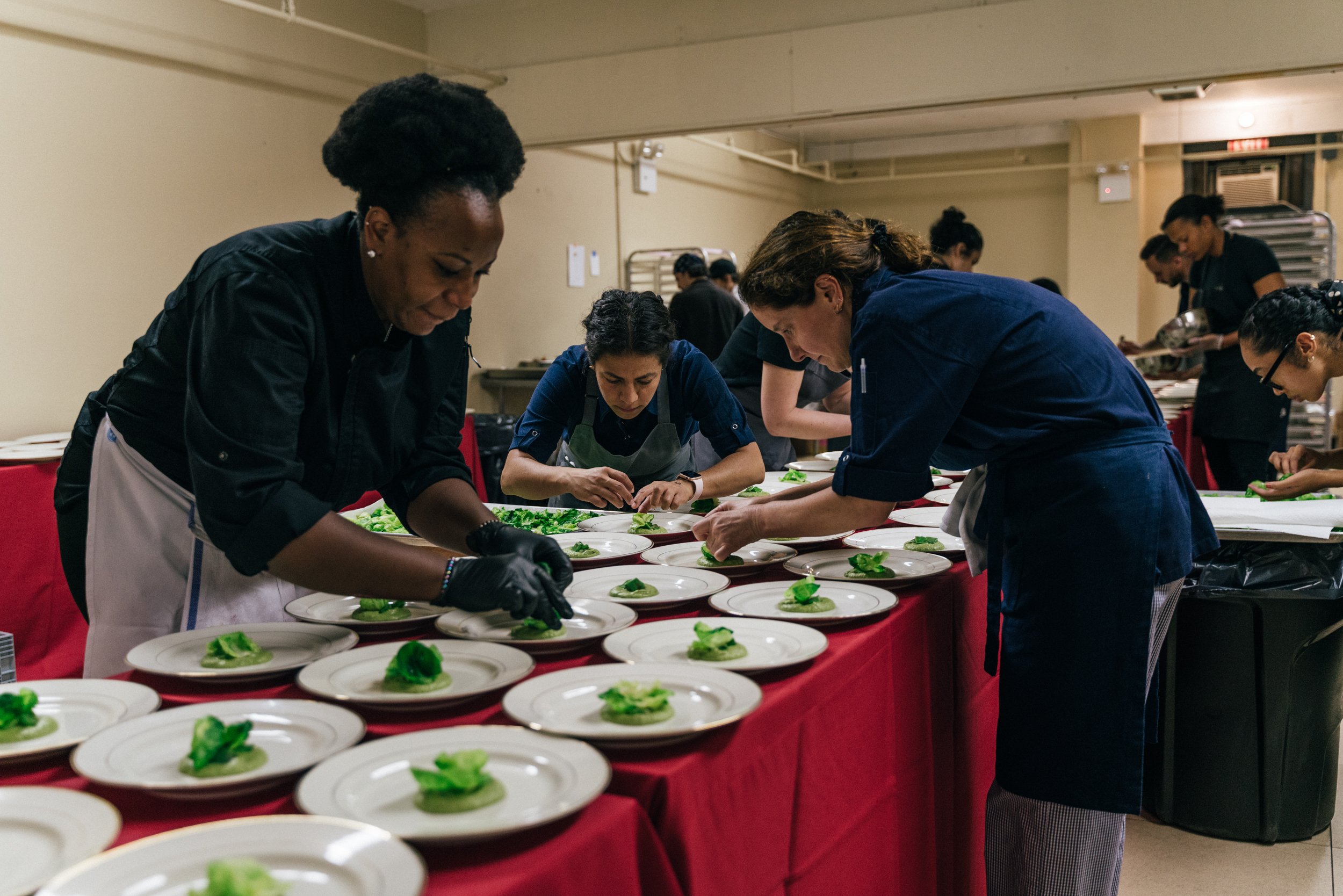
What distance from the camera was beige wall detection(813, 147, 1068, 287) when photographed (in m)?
10.3

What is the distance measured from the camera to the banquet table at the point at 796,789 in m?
0.92

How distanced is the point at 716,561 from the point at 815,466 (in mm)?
1507

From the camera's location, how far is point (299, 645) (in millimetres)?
1411

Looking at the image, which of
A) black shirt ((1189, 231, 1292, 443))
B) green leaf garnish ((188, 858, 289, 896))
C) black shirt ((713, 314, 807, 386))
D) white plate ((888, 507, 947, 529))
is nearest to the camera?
green leaf garnish ((188, 858, 289, 896))

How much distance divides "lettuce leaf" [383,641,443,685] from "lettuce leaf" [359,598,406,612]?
37cm

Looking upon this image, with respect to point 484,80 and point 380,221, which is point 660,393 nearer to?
point 380,221

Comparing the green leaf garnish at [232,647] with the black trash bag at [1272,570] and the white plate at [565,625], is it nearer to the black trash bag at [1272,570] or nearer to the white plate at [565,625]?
the white plate at [565,625]

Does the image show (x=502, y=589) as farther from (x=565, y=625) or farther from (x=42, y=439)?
(x=42, y=439)

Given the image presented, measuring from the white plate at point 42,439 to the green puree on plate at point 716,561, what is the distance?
8.56 ft

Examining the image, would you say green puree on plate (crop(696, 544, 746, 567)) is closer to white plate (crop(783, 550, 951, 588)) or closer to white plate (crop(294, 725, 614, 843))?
white plate (crop(783, 550, 951, 588))

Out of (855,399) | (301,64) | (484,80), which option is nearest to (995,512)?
(855,399)

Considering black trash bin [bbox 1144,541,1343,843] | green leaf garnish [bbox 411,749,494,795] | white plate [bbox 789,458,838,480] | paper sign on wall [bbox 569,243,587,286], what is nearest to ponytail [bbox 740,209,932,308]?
green leaf garnish [bbox 411,749,494,795]

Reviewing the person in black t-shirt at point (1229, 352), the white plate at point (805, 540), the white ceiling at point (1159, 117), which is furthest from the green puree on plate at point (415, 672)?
the white ceiling at point (1159, 117)

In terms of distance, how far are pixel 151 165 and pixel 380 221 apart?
3.61 m
